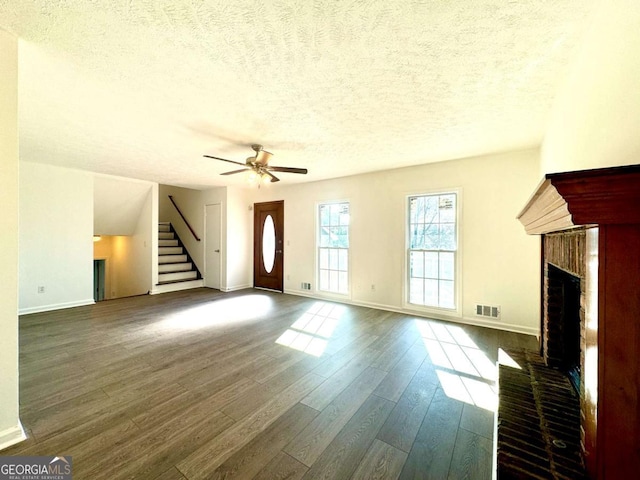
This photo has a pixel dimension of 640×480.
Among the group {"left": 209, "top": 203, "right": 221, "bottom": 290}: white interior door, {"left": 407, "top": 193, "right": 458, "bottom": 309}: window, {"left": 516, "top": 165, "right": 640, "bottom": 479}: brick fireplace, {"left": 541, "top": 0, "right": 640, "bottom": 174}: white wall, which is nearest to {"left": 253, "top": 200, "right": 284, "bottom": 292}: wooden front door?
{"left": 209, "top": 203, "right": 221, "bottom": 290}: white interior door

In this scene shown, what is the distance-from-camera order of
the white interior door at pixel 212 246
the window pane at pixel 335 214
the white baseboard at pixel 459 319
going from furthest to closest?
the white interior door at pixel 212 246 → the window pane at pixel 335 214 → the white baseboard at pixel 459 319

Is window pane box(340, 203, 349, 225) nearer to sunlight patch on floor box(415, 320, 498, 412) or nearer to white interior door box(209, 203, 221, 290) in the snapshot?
sunlight patch on floor box(415, 320, 498, 412)

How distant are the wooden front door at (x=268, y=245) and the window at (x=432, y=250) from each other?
10.0ft

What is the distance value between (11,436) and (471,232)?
4970mm

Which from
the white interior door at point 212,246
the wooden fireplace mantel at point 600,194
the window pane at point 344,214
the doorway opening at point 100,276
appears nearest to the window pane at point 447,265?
the window pane at point 344,214

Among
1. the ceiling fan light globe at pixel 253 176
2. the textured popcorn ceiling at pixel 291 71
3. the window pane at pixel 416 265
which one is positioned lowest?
the window pane at pixel 416 265

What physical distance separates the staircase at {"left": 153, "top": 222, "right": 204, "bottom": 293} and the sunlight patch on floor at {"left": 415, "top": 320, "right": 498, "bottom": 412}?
561cm

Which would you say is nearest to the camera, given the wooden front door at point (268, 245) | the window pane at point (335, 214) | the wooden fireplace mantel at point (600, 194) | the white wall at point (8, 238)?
the wooden fireplace mantel at point (600, 194)

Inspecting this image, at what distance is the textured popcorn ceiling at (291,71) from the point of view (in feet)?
4.60

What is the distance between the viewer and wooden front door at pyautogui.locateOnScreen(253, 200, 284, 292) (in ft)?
20.4

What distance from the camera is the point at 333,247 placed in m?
5.39

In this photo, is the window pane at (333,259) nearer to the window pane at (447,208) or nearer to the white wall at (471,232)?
the white wall at (471,232)

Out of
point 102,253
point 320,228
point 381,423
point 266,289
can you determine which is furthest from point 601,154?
point 102,253

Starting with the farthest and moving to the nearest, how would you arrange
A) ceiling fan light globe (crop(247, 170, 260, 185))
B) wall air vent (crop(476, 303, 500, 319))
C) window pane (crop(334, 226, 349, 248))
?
window pane (crop(334, 226, 349, 248)) → wall air vent (crop(476, 303, 500, 319)) → ceiling fan light globe (crop(247, 170, 260, 185))
